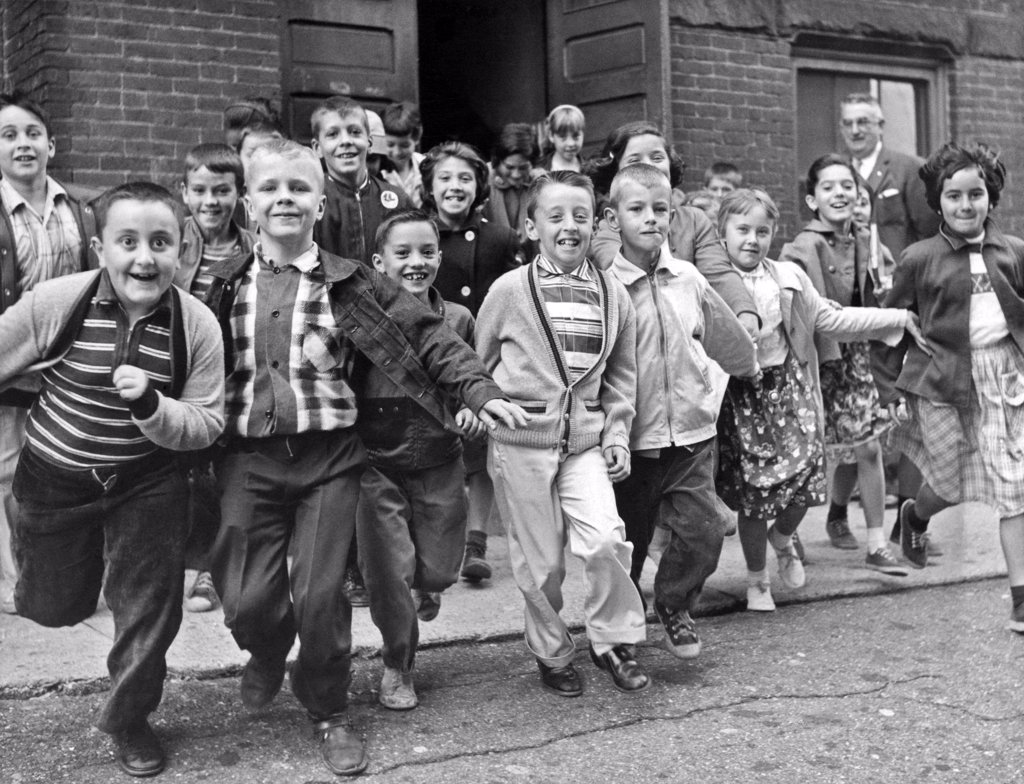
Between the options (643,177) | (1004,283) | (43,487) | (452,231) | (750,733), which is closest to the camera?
(43,487)

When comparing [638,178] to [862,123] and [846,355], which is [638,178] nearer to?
[846,355]

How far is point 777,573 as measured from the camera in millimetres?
6066

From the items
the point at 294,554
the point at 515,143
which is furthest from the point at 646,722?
the point at 515,143

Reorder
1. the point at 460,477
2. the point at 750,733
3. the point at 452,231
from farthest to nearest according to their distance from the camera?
the point at 452,231
the point at 460,477
the point at 750,733

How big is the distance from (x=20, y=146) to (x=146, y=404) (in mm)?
2085

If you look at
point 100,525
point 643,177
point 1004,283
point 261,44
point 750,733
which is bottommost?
point 750,733

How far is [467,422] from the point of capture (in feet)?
12.5

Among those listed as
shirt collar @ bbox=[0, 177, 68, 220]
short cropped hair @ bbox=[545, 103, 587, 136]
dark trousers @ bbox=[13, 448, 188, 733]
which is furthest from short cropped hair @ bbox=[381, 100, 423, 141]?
dark trousers @ bbox=[13, 448, 188, 733]

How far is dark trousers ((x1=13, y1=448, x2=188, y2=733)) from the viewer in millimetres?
3553

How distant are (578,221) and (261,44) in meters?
3.68

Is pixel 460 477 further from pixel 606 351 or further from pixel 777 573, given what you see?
pixel 777 573

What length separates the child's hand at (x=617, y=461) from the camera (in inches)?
169

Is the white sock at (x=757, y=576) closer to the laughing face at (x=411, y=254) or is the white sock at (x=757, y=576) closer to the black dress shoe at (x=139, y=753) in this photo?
the laughing face at (x=411, y=254)

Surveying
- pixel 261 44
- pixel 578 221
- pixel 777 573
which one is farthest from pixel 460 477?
pixel 261 44
